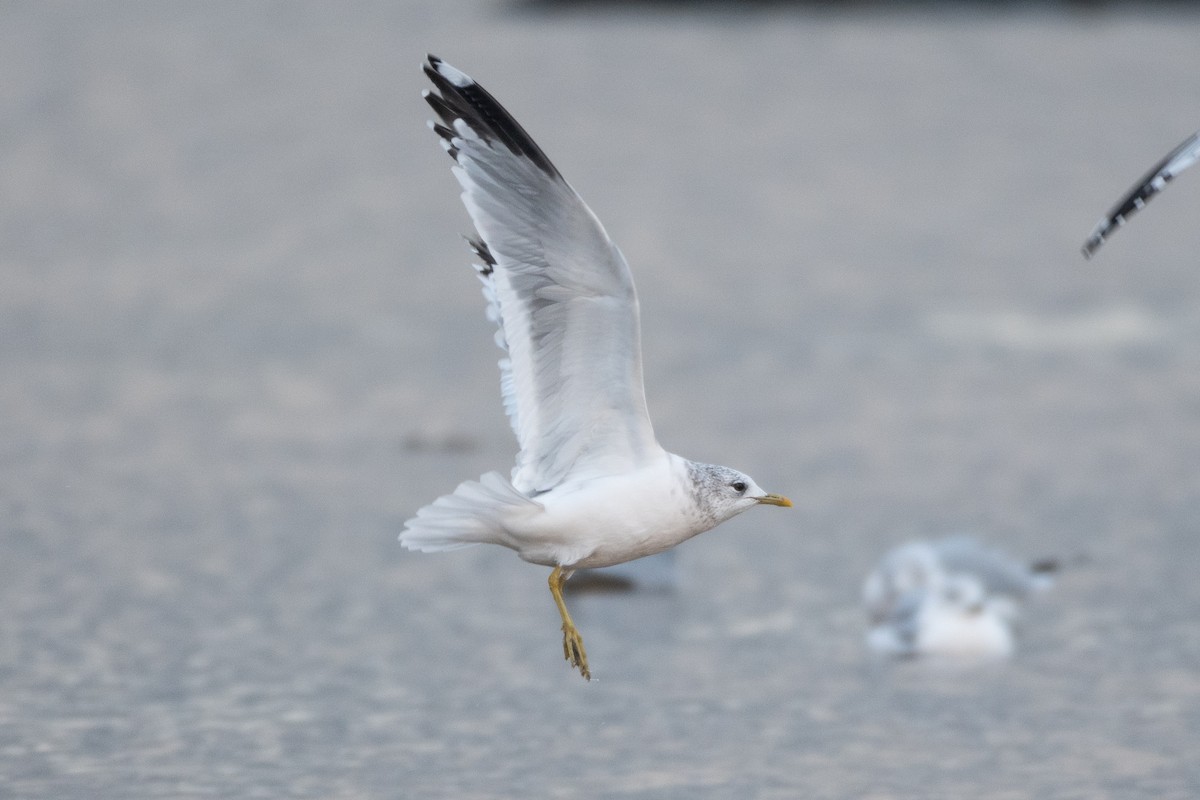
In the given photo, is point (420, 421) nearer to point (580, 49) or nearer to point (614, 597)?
point (614, 597)

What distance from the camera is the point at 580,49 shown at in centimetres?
1892

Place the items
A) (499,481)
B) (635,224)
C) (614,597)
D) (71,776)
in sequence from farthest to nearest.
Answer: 1. (635,224)
2. (614,597)
3. (71,776)
4. (499,481)

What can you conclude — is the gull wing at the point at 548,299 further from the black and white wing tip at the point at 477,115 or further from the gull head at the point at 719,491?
the gull head at the point at 719,491

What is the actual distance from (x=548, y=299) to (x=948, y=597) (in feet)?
10.7

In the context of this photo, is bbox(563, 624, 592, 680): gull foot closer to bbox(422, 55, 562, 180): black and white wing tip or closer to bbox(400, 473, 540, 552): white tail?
bbox(400, 473, 540, 552): white tail

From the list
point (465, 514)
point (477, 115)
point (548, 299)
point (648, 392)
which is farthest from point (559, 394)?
point (648, 392)

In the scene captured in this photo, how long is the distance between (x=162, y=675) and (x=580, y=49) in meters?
13.0

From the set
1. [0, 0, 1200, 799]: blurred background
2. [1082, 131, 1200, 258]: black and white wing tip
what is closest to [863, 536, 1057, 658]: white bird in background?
[0, 0, 1200, 799]: blurred background

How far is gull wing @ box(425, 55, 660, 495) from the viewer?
15.1 ft

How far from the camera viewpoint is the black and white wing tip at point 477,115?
4551 millimetres

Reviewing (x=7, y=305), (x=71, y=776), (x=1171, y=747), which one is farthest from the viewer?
(x=7, y=305)

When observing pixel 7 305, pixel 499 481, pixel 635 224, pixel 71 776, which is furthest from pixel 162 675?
pixel 635 224

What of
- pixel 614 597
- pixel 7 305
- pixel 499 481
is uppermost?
pixel 7 305

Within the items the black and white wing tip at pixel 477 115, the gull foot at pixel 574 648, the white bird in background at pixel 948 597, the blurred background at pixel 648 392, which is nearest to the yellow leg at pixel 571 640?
the gull foot at pixel 574 648
